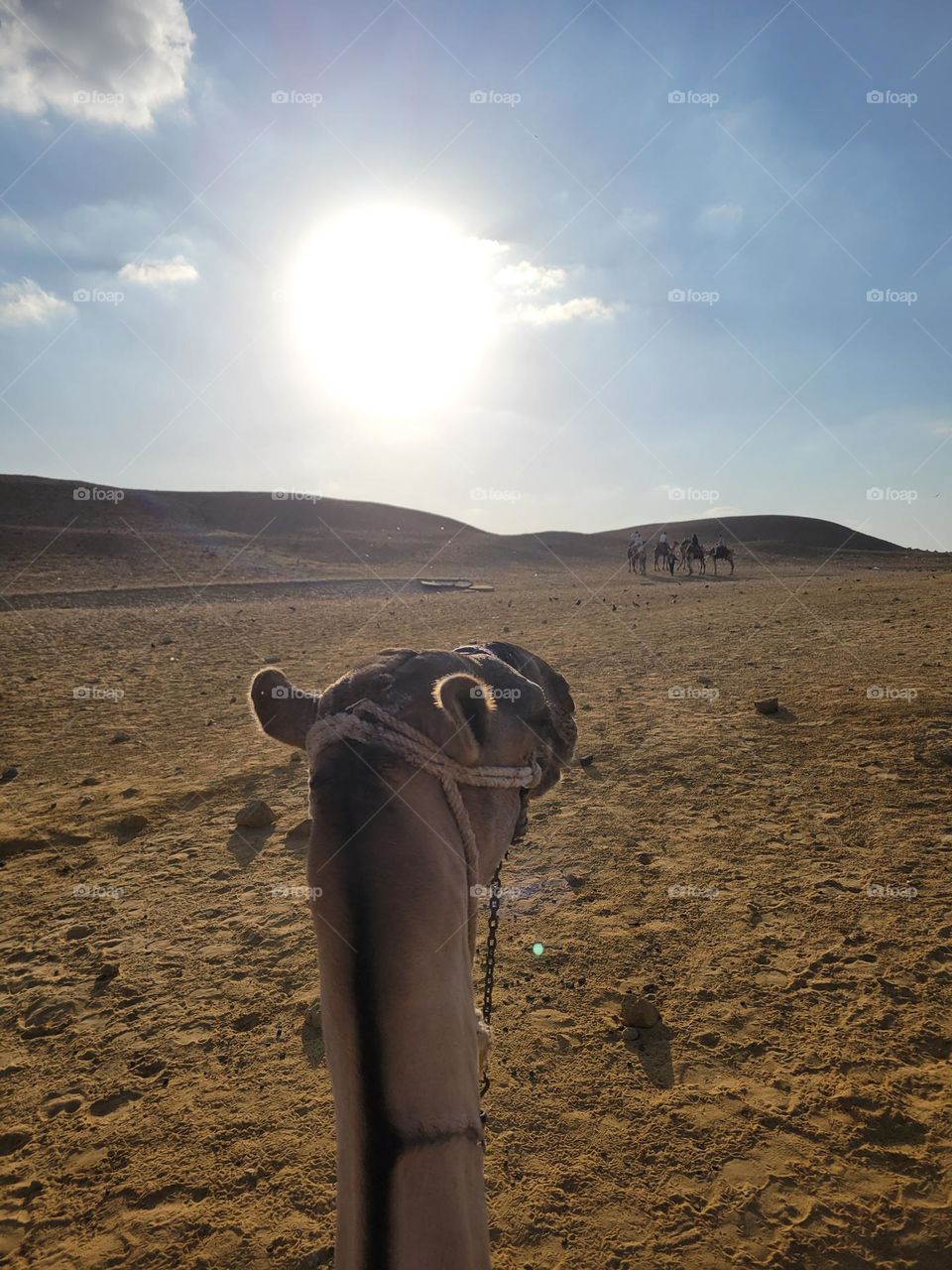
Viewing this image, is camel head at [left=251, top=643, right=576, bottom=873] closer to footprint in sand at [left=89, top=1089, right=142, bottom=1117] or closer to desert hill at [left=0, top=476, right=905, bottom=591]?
footprint in sand at [left=89, top=1089, right=142, bottom=1117]

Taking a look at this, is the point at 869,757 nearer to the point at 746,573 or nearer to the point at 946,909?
the point at 946,909

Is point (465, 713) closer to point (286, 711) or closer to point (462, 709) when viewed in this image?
point (462, 709)

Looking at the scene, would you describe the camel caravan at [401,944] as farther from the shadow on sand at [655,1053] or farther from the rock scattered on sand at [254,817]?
the rock scattered on sand at [254,817]

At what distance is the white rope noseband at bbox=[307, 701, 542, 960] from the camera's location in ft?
4.59

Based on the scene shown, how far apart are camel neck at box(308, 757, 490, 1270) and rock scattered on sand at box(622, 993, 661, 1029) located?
8.50 feet

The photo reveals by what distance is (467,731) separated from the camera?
1403mm

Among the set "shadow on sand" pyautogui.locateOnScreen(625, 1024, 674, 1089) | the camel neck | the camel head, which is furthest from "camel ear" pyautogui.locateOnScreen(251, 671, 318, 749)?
"shadow on sand" pyautogui.locateOnScreen(625, 1024, 674, 1089)

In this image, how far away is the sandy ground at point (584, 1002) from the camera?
268cm

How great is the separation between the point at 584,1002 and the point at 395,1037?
3011mm

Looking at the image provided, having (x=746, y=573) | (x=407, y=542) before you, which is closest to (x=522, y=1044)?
(x=746, y=573)

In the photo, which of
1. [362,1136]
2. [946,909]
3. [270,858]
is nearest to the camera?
[362,1136]

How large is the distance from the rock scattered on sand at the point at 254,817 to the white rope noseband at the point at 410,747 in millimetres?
4894

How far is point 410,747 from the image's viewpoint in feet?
4.61

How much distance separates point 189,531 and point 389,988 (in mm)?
47650
